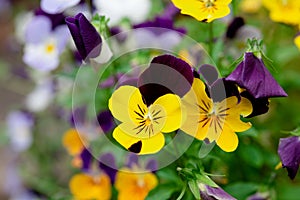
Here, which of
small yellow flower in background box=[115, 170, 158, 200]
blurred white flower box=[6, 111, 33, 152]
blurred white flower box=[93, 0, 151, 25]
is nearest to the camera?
small yellow flower in background box=[115, 170, 158, 200]

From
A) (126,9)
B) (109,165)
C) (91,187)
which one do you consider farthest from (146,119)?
(126,9)

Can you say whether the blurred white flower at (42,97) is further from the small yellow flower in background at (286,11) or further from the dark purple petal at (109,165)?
the small yellow flower in background at (286,11)

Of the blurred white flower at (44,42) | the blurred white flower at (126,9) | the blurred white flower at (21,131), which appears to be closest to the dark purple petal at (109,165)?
the blurred white flower at (44,42)

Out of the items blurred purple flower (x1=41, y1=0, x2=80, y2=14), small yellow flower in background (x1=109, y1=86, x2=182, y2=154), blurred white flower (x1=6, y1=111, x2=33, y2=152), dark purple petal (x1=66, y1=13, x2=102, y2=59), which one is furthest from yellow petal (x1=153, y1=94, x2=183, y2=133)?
blurred white flower (x1=6, y1=111, x2=33, y2=152)

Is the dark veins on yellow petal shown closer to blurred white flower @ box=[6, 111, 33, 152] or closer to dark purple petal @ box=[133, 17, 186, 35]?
dark purple petal @ box=[133, 17, 186, 35]

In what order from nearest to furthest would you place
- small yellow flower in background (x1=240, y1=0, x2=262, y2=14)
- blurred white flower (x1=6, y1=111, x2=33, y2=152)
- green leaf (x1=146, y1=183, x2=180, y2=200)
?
green leaf (x1=146, y1=183, x2=180, y2=200) < small yellow flower in background (x1=240, y1=0, x2=262, y2=14) < blurred white flower (x1=6, y1=111, x2=33, y2=152)
